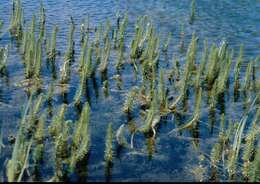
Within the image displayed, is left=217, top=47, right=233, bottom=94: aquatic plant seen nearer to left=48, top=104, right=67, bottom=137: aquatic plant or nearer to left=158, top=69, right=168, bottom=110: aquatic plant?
left=158, top=69, right=168, bottom=110: aquatic plant

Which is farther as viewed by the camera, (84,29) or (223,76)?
(84,29)

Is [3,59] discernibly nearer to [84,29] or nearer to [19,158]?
[84,29]

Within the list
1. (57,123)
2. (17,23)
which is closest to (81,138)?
(57,123)

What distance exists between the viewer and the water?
32.1 ft

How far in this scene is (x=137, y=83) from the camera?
1386cm

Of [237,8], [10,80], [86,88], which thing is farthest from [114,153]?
[237,8]

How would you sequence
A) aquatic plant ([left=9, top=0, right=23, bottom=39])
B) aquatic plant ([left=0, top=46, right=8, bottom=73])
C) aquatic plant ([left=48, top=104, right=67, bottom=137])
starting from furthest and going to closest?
1. aquatic plant ([left=9, top=0, right=23, bottom=39])
2. aquatic plant ([left=0, top=46, right=8, bottom=73])
3. aquatic plant ([left=48, top=104, right=67, bottom=137])

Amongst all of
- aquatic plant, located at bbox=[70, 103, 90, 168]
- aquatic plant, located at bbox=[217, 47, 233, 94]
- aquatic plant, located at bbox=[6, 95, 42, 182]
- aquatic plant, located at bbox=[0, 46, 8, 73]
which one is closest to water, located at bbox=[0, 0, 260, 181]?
aquatic plant, located at bbox=[0, 46, 8, 73]

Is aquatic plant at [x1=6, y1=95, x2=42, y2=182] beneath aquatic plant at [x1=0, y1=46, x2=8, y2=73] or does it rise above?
beneath

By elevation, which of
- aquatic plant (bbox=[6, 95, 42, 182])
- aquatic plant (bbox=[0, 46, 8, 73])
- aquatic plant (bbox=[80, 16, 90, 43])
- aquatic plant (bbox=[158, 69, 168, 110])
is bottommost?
aquatic plant (bbox=[6, 95, 42, 182])

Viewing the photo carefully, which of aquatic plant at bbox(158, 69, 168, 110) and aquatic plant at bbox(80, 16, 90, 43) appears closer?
aquatic plant at bbox(158, 69, 168, 110)

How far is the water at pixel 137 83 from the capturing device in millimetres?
9789

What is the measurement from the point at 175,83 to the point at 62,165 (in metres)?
5.41

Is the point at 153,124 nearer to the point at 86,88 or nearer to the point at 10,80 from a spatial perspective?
the point at 86,88
